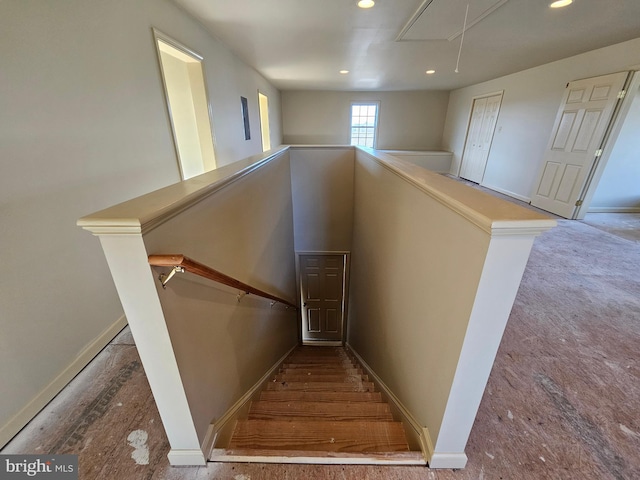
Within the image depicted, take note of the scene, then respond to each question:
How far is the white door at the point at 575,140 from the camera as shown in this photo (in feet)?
11.4

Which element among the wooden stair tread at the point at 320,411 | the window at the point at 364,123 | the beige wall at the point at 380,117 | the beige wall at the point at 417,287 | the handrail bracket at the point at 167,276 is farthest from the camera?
the window at the point at 364,123

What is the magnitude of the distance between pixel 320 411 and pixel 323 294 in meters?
3.12

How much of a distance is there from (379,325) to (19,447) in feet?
7.06

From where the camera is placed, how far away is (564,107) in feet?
13.1

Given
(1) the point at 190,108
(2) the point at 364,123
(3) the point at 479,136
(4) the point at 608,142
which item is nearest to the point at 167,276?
(1) the point at 190,108

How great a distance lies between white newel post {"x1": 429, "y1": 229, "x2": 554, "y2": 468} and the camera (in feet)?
2.39

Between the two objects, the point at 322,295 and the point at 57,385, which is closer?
the point at 57,385

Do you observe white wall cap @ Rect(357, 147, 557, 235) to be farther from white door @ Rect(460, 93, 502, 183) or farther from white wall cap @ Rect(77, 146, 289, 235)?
white door @ Rect(460, 93, 502, 183)

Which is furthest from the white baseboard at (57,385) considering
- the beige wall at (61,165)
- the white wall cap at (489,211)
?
the white wall cap at (489,211)

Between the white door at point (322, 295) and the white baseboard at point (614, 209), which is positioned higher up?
the white baseboard at point (614, 209)

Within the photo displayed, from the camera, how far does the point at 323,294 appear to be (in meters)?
4.70

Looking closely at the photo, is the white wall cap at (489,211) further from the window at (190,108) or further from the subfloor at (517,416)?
the window at (190,108)

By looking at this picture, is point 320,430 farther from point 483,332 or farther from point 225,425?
point 483,332

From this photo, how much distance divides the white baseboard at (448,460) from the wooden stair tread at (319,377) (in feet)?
4.34
